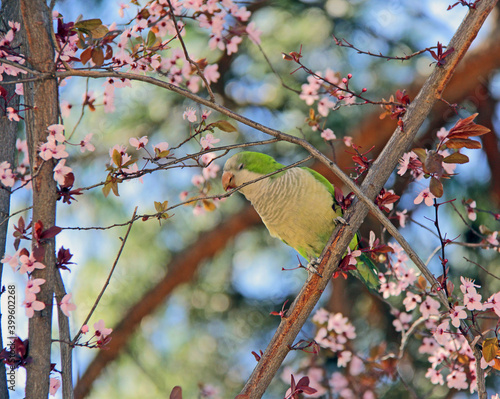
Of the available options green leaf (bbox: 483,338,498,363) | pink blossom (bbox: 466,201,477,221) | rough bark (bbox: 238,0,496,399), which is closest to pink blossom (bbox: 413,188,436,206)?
rough bark (bbox: 238,0,496,399)

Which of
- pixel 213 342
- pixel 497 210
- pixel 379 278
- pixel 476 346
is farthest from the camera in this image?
pixel 213 342

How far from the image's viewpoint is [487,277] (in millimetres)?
3334

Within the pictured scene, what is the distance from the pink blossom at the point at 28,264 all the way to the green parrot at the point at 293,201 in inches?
40.4

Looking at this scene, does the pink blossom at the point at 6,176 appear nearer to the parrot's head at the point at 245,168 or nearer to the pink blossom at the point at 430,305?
the parrot's head at the point at 245,168

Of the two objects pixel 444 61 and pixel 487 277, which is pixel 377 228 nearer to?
pixel 487 277

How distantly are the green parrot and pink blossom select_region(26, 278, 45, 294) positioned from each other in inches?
40.5

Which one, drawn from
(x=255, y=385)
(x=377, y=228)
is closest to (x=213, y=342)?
(x=377, y=228)

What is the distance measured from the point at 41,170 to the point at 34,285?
1.03ft

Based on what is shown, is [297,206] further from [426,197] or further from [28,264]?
[28,264]

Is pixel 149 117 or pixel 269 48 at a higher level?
pixel 269 48

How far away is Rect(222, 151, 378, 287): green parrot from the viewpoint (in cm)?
227

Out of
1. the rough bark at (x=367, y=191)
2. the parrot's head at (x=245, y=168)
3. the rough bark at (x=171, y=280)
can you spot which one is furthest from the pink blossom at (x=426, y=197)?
the rough bark at (x=171, y=280)

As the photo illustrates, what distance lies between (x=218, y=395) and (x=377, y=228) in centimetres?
159

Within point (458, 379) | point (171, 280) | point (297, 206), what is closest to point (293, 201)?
point (297, 206)
